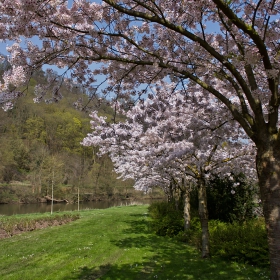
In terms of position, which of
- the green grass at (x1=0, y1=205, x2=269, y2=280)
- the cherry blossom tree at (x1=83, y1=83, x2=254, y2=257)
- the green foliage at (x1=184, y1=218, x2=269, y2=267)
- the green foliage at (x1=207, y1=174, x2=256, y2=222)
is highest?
the cherry blossom tree at (x1=83, y1=83, x2=254, y2=257)

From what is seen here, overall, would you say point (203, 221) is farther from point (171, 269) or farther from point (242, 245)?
point (171, 269)

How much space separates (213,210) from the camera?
13.4 meters

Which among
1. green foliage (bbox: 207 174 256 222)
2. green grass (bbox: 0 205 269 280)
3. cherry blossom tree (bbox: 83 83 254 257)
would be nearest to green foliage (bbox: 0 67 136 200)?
green grass (bbox: 0 205 269 280)

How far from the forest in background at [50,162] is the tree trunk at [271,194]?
26.9 metres

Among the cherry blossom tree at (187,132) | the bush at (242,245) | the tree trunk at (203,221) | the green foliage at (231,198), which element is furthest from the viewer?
the green foliage at (231,198)

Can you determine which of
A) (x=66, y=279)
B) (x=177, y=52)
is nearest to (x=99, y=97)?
(x=177, y=52)

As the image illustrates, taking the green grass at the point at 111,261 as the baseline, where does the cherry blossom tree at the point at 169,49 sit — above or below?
above

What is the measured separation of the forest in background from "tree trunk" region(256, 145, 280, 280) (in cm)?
2692

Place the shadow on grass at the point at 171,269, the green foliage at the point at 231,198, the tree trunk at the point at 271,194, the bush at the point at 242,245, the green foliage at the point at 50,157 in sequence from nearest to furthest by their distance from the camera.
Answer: the tree trunk at the point at 271,194 < the shadow on grass at the point at 171,269 < the bush at the point at 242,245 < the green foliage at the point at 231,198 < the green foliage at the point at 50,157

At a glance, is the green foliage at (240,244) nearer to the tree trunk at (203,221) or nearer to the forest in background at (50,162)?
the tree trunk at (203,221)

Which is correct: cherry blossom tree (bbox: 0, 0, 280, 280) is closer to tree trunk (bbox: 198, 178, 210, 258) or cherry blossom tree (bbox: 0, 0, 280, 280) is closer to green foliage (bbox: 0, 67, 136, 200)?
tree trunk (bbox: 198, 178, 210, 258)

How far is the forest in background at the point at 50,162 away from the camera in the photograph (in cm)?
4222

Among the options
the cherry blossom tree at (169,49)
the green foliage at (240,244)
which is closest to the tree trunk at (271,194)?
the cherry blossom tree at (169,49)

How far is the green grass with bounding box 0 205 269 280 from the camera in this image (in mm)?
6578
